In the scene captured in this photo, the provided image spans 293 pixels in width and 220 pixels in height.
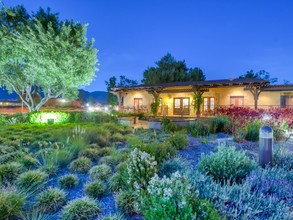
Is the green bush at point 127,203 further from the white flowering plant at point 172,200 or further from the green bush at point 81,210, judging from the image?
the white flowering plant at point 172,200

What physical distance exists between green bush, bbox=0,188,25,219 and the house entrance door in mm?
19793

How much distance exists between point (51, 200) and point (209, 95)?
19.6 m

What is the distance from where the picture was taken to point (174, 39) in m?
78.4

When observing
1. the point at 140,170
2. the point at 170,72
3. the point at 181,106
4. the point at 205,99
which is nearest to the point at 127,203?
the point at 140,170

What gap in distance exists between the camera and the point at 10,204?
11.0ft

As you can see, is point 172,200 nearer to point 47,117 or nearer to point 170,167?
point 170,167

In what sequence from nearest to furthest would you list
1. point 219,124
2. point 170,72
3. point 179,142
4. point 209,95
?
1. point 179,142
2. point 219,124
3. point 209,95
4. point 170,72

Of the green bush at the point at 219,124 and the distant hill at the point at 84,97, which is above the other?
the distant hill at the point at 84,97

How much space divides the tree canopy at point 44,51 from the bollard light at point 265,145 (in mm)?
14105

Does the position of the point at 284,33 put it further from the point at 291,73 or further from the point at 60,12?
the point at 60,12

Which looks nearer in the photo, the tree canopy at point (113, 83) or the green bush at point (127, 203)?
Result: the green bush at point (127, 203)

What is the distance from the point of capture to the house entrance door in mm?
22594

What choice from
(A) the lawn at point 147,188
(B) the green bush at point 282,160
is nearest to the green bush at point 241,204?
(A) the lawn at point 147,188

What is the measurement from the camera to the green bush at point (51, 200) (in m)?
3.66
